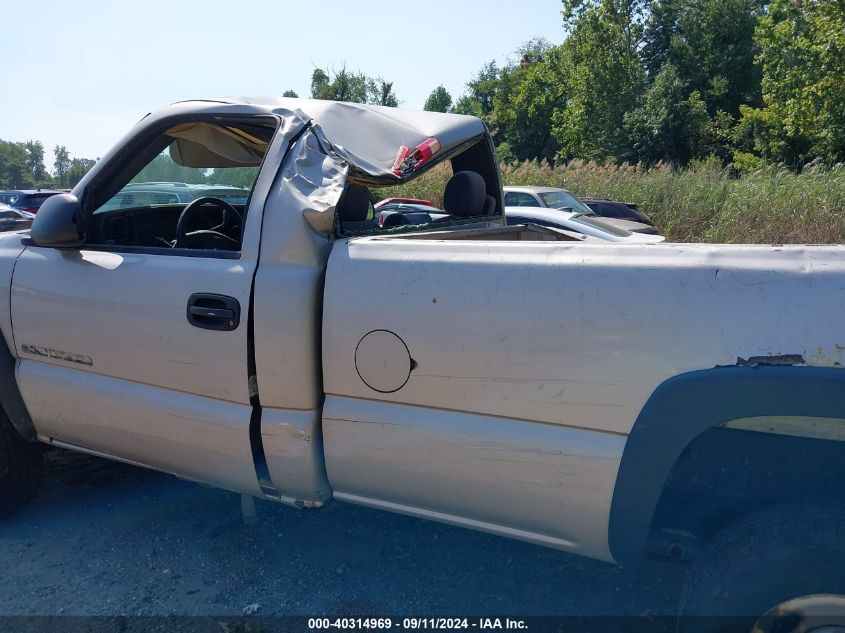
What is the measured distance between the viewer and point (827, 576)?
1844mm

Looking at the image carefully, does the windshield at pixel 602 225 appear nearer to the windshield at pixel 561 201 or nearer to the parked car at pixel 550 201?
the parked car at pixel 550 201

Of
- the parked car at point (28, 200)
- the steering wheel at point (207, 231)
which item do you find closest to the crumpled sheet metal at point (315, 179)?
the steering wheel at point (207, 231)

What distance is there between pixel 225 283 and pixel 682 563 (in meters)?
1.90

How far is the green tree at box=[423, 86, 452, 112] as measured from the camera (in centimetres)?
5841

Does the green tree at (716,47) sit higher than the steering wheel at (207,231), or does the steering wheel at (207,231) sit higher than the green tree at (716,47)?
the green tree at (716,47)

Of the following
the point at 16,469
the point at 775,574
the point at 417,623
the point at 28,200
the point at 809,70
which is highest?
the point at 809,70

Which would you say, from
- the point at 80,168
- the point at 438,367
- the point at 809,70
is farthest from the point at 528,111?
the point at 438,367

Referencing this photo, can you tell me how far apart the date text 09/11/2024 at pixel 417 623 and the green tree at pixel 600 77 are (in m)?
27.8

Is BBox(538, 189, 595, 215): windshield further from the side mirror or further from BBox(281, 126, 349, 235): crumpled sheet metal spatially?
the side mirror

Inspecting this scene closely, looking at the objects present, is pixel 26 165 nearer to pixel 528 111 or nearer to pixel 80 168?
pixel 528 111

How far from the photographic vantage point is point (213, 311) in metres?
2.60

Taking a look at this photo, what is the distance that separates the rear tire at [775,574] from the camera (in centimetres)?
184

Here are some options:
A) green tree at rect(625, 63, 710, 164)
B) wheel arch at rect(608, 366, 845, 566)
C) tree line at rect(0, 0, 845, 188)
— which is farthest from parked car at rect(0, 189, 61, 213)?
green tree at rect(625, 63, 710, 164)

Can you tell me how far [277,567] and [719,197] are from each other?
52.4ft
